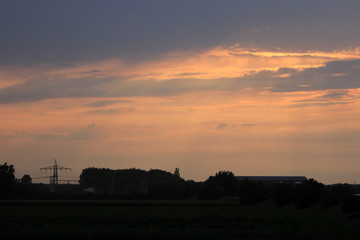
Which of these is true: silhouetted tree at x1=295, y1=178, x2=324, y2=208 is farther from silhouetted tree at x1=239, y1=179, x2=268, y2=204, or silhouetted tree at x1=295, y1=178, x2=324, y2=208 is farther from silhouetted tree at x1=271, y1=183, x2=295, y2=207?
silhouetted tree at x1=239, y1=179, x2=268, y2=204

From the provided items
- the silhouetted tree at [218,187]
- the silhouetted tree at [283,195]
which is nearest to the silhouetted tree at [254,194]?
the silhouetted tree at [283,195]

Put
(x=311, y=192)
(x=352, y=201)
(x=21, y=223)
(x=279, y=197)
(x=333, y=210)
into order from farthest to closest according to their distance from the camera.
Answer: (x=279, y=197) → (x=311, y=192) → (x=333, y=210) → (x=352, y=201) → (x=21, y=223)

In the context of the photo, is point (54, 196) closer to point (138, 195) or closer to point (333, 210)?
point (138, 195)

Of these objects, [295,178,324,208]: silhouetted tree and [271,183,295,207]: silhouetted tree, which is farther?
[271,183,295,207]: silhouetted tree

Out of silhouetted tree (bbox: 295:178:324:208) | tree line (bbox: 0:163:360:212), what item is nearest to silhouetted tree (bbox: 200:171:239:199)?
tree line (bbox: 0:163:360:212)

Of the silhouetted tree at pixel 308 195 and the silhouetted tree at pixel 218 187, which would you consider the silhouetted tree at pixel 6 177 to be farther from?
the silhouetted tree at pixel 308 195

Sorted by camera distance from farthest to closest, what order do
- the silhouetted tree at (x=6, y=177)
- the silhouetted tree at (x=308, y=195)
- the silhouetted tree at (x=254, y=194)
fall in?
the silhouetted tree at (x=6, y=177), the silhouetted tree at (x=254, y=194), the silhouetted tree at (x=308, y=195)

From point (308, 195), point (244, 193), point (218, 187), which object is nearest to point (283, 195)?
point (308, 195)

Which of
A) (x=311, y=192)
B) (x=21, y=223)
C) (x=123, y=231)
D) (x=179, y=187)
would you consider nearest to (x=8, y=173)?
(x=179, y=187)

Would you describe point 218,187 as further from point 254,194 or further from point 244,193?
point 254,194

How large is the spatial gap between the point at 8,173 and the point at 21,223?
126m

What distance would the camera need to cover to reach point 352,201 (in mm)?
69312

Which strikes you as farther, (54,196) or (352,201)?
(54,196)

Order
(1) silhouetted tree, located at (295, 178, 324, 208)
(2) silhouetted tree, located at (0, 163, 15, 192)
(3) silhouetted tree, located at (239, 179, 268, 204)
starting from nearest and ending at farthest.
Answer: (1) silhouetted tree, located at (295, 178, 324, 208) → (3) silhouetted tree, located at (239, 179, 268, 204) → (2) silhouetted tree, located at (0, 163, 15, 192)
